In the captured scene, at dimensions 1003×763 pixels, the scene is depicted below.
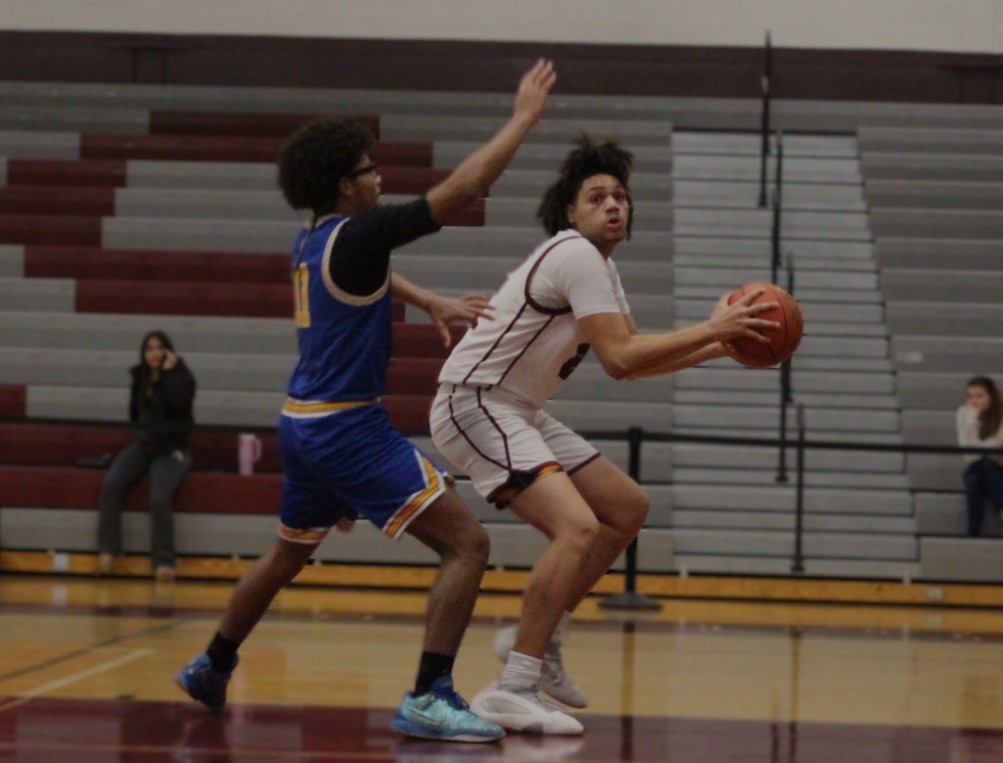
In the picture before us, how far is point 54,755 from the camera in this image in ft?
13.5

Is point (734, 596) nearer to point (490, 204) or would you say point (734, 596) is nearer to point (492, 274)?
point (492, 274)

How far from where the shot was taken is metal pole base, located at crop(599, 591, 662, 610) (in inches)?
340

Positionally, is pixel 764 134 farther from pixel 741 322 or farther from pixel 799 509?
pixel 741 322

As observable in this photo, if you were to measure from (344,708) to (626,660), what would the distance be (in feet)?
5.71

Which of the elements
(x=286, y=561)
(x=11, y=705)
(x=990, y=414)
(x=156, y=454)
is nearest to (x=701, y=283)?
(x=990, y=414)

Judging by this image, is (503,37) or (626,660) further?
(503,37)

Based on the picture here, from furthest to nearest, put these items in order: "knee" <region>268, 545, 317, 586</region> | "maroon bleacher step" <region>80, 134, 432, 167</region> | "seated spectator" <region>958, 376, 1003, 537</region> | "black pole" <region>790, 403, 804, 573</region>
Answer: "maroon bleacher step" <region>80, 134, 432, 167</region> < "seated spectator" <region>958, 376, 1003, 537</region> < "black pole" <region>790, 403, 804, 573</region> < "knee" <region>268, 545, 317, 586</region>

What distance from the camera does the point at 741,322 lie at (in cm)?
423

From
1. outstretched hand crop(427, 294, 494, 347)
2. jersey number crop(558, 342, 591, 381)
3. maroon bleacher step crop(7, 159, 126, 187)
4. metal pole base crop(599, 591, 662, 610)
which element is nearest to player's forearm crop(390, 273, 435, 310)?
outstretched hand crop(427, 294, 494, 347)

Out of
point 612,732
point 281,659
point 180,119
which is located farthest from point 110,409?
point 612,732

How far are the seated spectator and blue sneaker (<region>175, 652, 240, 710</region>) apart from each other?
19.0ft

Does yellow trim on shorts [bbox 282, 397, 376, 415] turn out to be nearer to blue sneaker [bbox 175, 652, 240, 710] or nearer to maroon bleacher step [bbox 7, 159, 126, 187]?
blue sneaker [bbox 175, 652, 240, 710]

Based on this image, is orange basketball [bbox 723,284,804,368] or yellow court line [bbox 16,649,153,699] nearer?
orange basketball [bbox 723,284,804,368]

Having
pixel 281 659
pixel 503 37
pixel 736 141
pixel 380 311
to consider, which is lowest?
pixel 281 659
